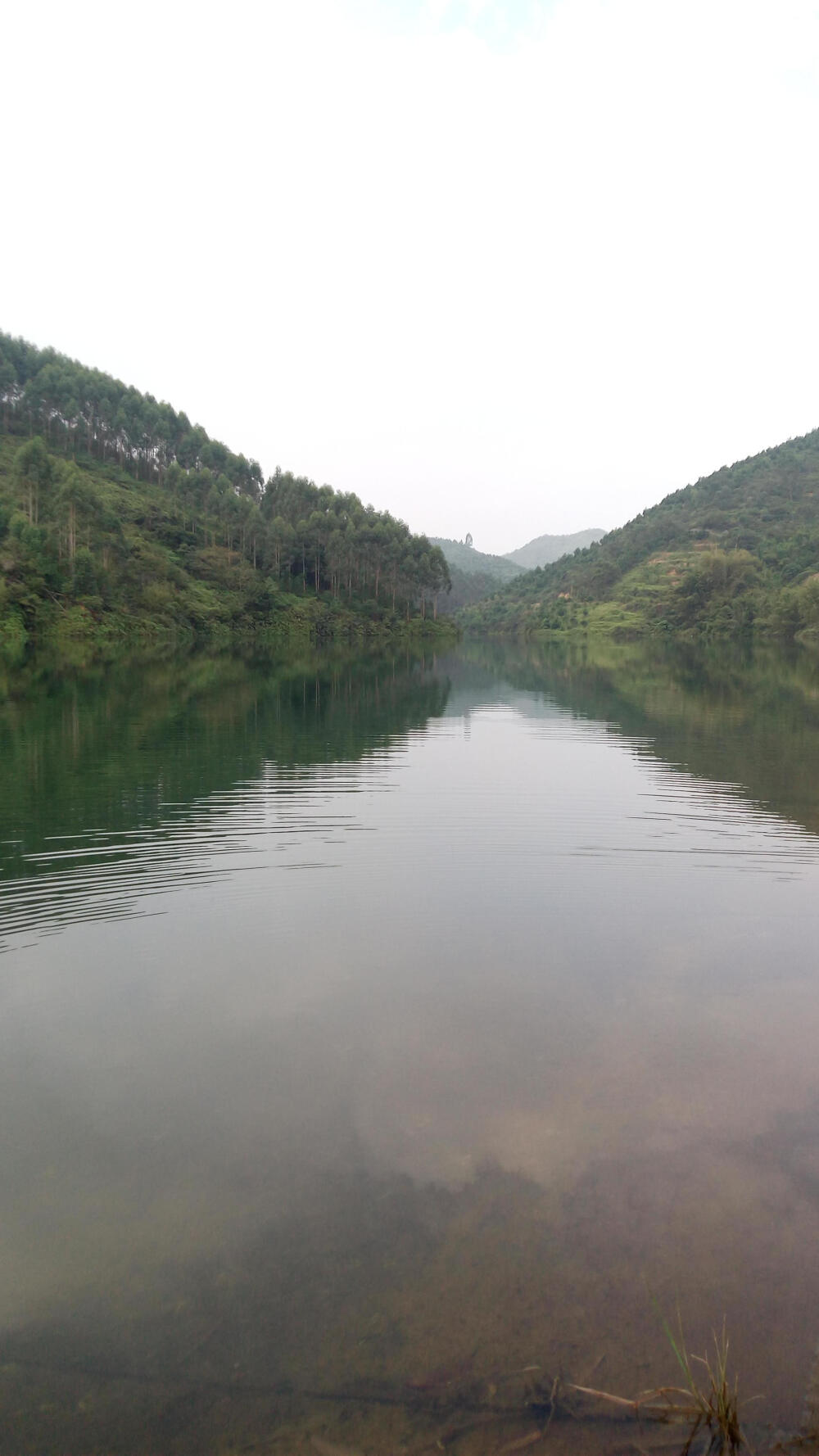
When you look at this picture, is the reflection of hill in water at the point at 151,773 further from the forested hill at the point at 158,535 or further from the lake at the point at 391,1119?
the forested hill at the point at 158,535

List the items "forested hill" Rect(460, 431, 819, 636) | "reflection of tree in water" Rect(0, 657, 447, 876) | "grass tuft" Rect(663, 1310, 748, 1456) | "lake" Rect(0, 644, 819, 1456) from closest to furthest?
1. "grass tuft" Rect(663, 1310, 748, 1456)
2. "lake" Rect(0, 644, 819, 1456)
3. "reflection of tree in water" Rect(0, 657, 447, 876)
4. "forested hill" Rect(460, 431, 819, 636)

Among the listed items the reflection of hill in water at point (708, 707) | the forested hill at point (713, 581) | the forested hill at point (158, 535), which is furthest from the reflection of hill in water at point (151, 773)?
the forested hill at point (713, 581)

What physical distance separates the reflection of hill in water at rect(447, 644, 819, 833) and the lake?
5.62 m

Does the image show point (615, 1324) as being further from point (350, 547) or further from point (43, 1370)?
point (350, 547)

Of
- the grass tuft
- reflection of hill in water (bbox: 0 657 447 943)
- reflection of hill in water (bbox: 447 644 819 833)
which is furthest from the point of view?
reflection of hill in water (bbox: 447 644 819 833)

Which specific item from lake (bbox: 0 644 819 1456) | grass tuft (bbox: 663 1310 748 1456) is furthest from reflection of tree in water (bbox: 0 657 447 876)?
grass tuft (bbox: 663 1310 748 1456)

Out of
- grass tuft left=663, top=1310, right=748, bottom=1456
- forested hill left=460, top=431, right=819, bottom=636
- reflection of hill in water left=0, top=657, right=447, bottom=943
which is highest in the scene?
forested hill left=460, top=431, right=819, bottom=636

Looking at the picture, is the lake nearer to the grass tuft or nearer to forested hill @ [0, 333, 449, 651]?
the grass tuft

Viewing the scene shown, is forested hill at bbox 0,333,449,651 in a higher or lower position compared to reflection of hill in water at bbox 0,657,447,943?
higher

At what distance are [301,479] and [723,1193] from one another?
15256 cm

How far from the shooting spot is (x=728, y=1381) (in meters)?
4.77

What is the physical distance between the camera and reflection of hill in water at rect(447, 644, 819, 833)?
23.6 metres

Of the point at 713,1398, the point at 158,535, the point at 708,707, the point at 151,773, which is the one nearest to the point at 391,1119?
the point at 713,1398

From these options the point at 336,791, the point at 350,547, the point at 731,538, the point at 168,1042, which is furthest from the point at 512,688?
the point at 731,538
